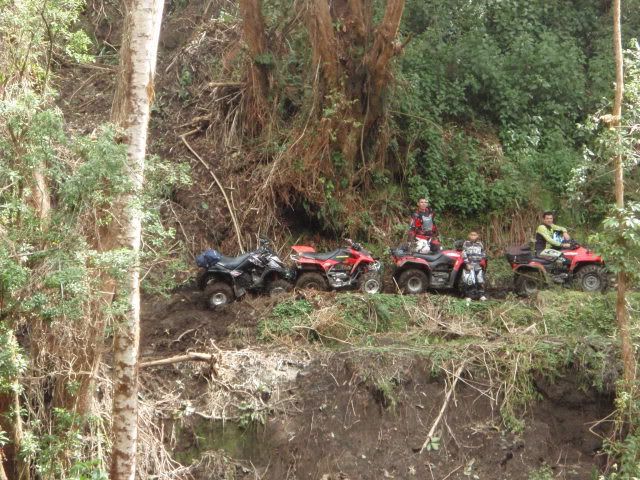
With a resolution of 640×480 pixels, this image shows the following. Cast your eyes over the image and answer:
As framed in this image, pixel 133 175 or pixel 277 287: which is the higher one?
pixel 133 175

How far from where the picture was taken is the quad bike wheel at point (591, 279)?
15.9 m

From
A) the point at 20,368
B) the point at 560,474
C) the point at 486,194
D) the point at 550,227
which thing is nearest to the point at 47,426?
the point at 20,368

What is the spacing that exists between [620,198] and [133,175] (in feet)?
21.3

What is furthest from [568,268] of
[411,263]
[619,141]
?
[619,141]

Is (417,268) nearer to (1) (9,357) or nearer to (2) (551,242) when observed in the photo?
(2) (551,242)

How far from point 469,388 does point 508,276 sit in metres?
3.71

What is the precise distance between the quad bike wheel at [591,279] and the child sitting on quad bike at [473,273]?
5.18ft

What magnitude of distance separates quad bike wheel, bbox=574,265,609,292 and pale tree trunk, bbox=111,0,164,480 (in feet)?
26.4

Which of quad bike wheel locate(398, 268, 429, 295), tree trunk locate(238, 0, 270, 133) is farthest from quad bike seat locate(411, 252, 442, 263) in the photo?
tree trunk locate(238, 0, 270, 133)

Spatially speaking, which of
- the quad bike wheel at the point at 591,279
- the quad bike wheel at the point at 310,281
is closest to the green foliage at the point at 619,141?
the quad bike wheel at the point at 591,279

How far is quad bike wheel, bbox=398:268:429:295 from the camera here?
1598 cm

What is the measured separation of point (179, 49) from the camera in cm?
2058

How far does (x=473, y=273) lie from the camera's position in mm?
15812

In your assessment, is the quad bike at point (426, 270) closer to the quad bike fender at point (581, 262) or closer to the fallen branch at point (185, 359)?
the quad bike fender at point (581, 262)
